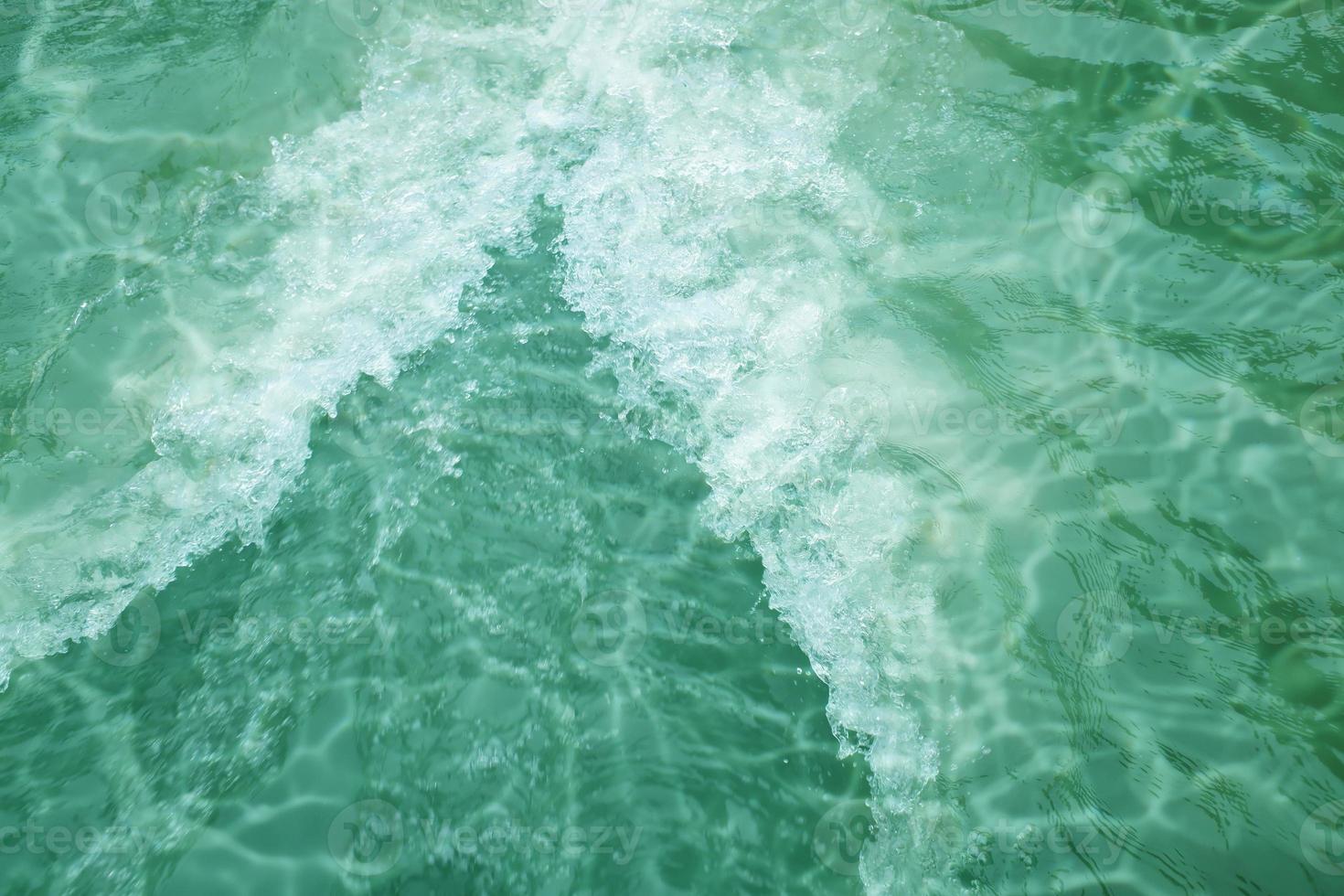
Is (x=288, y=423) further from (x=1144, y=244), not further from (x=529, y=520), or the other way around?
(x=1144, y=244)

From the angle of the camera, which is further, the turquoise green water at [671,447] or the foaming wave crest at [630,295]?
the foaming wave crest at [630,295]

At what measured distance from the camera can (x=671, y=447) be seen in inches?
138

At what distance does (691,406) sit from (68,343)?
98.1 inches

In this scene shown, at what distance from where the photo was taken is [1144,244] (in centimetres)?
368

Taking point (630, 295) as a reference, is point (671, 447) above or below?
below

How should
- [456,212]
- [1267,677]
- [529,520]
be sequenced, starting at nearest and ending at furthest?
[1267,677]
[529,520]
[456,212]

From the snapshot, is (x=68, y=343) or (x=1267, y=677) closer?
(x=1267, y=677)

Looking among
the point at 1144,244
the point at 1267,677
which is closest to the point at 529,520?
the point at 1267,677

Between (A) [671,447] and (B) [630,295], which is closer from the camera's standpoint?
(A) [671,447]

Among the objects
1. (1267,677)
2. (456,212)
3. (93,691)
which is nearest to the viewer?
(1267,677)

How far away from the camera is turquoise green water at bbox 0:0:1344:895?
2.72 meters

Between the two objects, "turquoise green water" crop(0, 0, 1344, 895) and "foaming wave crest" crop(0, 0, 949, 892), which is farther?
"foaming wave crest" crop(0, 0, 949, 892)

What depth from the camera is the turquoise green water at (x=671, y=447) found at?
8.91 feet

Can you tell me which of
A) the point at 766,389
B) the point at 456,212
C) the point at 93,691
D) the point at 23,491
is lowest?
the point at 93,691
